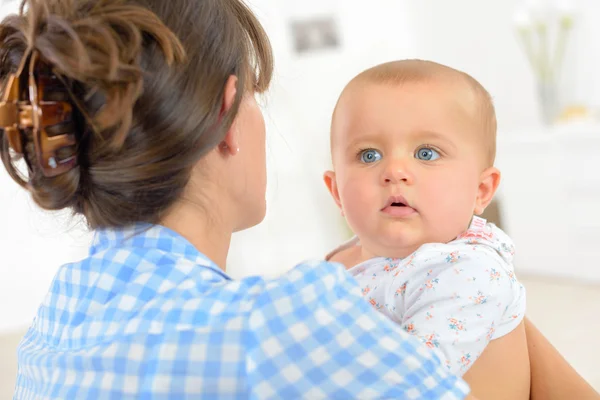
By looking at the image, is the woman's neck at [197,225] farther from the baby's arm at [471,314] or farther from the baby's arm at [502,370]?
the baby's arm at [502,370]

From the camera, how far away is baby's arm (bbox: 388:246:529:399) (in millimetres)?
1025

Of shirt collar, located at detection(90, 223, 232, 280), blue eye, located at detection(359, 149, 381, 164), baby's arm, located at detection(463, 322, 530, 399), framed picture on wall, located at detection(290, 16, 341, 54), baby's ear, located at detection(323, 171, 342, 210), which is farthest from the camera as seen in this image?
framed picture on wall, located at detection(290, 16, 341, 54)

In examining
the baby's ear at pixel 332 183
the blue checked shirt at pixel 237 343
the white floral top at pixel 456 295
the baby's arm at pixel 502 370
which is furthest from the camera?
the baby's ear at pixel 332 183

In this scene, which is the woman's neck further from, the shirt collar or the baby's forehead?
the baby's forehead

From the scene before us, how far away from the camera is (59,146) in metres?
0.87

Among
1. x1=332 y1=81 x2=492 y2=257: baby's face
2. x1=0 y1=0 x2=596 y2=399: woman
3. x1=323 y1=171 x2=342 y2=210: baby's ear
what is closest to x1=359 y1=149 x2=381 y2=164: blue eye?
x1=332 y1=81 x2=492 y2=257: baby's face

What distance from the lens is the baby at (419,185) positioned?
1.11m

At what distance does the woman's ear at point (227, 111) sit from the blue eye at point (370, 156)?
1.07ft

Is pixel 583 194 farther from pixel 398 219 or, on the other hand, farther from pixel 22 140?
pixel 22 140

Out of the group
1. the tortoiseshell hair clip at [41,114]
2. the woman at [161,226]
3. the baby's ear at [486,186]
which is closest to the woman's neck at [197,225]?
the woman at [161,226]

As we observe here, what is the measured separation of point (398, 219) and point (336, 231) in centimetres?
390

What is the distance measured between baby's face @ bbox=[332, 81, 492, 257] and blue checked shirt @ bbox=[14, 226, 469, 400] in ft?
1.34

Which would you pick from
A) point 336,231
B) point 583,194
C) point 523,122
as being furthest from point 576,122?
point 336,231

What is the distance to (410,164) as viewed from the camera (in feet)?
3.93
